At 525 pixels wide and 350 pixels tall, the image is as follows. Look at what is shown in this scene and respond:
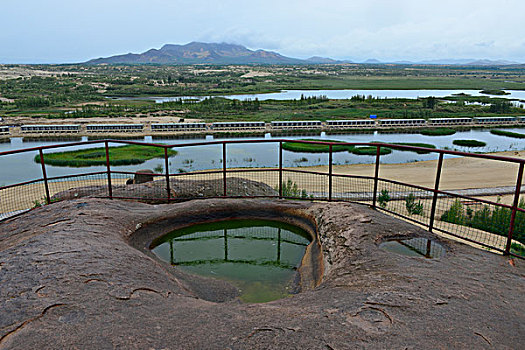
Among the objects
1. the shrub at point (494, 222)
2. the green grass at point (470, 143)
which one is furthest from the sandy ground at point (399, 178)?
the green grass at point (470, 143)

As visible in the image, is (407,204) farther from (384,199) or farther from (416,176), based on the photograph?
(416,176)

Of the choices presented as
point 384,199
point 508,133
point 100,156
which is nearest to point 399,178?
point 384,199

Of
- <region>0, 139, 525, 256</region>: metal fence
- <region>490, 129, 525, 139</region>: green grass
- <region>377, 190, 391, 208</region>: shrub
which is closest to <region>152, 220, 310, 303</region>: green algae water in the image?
<region>0, 139, 525, 256</region>: metal fence

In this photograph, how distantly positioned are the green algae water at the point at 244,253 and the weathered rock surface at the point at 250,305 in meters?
0.59

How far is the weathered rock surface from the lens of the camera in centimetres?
386

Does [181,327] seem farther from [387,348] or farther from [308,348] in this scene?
[387,348]

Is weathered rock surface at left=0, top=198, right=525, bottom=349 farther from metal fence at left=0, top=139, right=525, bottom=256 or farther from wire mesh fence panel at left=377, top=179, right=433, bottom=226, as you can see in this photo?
wire mesh fence panel at left=377, top=179, right=433, bottom=226

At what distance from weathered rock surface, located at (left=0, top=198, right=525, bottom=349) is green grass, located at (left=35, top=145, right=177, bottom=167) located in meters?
26.2

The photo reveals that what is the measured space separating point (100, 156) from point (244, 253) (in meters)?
29.9

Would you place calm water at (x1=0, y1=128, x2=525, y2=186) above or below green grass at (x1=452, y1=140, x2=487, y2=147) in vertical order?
below

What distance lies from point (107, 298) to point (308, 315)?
2322mm

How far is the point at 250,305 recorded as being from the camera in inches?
192

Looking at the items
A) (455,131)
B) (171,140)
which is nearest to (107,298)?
(171,140)

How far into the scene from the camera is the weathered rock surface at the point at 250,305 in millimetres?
3857
